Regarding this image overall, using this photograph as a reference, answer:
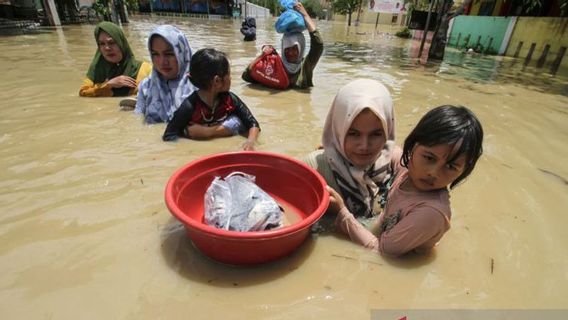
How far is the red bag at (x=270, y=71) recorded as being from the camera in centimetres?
524

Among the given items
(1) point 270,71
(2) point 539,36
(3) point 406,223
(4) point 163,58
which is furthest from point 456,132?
(2) point 539,36

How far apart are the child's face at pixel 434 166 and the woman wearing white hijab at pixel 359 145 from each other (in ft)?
0.89

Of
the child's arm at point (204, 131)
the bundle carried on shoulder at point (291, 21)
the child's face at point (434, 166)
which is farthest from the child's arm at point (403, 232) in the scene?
the bundle carried on shoulder at point (291, 21)

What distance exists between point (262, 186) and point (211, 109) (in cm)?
128

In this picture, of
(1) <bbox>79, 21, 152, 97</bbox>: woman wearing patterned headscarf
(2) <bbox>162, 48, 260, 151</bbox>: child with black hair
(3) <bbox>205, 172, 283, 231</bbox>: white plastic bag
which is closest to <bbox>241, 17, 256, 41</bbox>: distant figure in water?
(1) <bbox>79, 21, 152, 97</bbox>: woman wearing patterned headscarf

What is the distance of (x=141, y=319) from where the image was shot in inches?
52.4

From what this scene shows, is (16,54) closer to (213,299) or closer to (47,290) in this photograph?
(47,290)

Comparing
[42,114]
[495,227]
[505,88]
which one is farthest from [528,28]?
[42,114]

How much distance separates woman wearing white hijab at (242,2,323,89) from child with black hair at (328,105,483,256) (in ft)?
12.4

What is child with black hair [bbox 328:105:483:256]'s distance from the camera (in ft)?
4.46

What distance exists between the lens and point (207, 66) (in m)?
2.73

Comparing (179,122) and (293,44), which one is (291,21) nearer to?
(293,44)

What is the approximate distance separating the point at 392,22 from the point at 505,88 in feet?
121

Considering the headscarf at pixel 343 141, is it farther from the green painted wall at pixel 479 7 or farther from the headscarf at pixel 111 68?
the green painted wall at pixel 479 7
